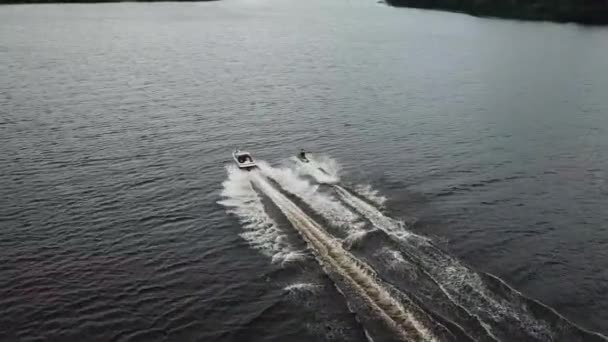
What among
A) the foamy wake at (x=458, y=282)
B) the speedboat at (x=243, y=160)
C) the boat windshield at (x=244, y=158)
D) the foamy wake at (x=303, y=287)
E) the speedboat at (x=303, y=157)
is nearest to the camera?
the foamy wake at (x=458, y=282)

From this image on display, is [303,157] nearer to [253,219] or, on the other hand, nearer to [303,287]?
[253,219]

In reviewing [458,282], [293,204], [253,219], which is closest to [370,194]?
[293,204]

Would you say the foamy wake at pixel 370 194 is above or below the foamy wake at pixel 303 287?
above

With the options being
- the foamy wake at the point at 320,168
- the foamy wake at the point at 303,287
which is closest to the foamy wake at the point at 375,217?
the foamy wake at the point at 320,168

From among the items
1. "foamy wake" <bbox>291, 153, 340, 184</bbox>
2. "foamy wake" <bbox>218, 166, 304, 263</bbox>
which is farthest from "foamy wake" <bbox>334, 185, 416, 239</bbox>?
"foamy wake" <bbox>218, 166, 304, 263</bbox>

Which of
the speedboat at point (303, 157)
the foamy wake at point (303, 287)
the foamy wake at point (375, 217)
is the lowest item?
the foamy wake at point (303, 287)

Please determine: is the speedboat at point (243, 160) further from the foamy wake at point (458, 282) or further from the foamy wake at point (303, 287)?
the foamy wake at point (303, 287)
